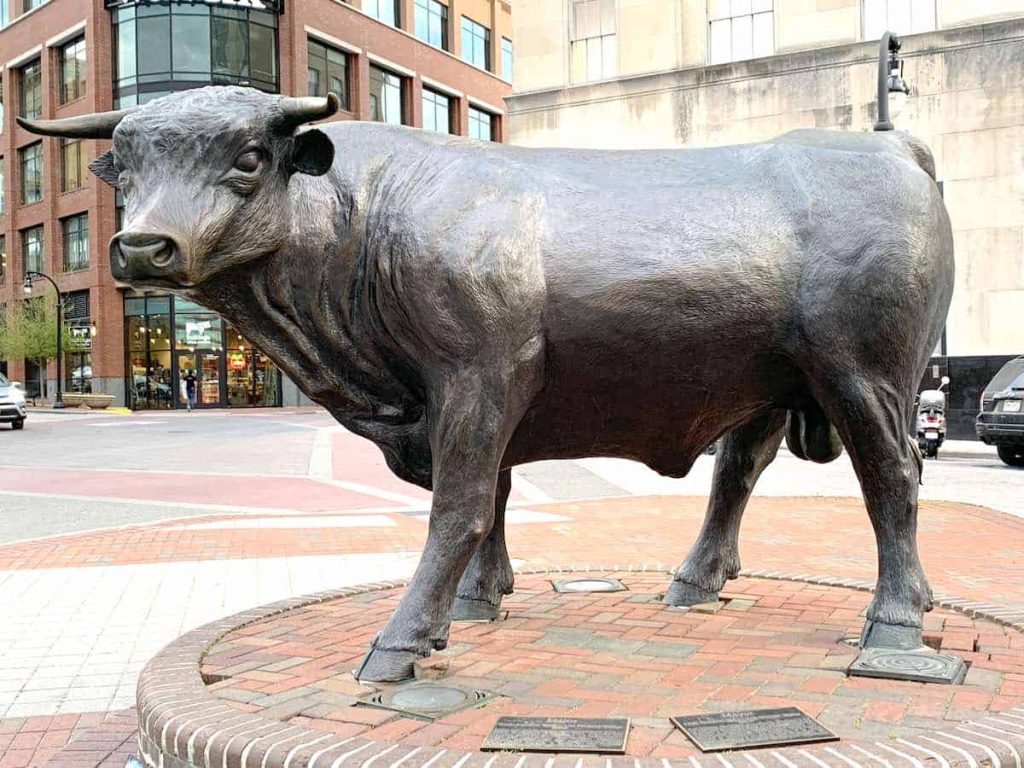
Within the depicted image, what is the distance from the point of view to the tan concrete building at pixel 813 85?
18.5m

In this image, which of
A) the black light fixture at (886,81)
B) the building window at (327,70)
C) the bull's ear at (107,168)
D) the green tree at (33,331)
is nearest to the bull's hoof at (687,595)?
the bull's ear at (107,168)

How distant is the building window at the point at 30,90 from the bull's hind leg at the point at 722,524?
1819 inches

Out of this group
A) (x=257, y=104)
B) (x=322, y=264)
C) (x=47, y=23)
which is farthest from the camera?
(x=47, y=23)

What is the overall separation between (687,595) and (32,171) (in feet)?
157

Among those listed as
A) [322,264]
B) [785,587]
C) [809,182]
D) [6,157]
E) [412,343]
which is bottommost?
[785,587]

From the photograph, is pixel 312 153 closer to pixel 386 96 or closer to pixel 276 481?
pixel 276 481

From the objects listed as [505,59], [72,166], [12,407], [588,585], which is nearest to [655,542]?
[588,585]

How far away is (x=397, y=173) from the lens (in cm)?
350

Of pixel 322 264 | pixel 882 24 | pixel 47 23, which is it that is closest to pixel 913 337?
pixel 322 264

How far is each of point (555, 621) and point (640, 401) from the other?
1193 mm

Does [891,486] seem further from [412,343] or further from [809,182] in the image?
[412,343]

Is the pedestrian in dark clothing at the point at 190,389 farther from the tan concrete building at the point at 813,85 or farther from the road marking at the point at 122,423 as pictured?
the tan concrete building at the point at 813,85

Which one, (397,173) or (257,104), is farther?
(397,173)

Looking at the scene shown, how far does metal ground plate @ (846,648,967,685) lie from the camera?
10.8ft
